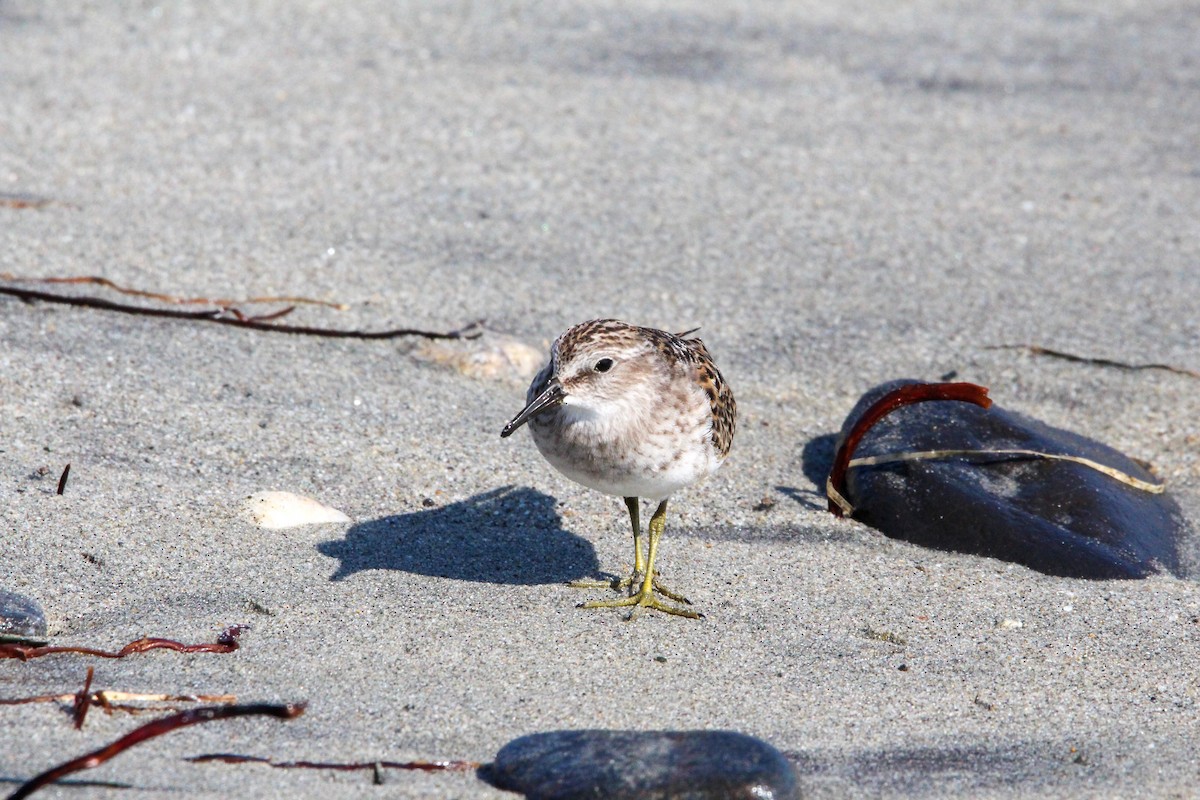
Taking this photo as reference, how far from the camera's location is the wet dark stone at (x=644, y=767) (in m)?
3.00

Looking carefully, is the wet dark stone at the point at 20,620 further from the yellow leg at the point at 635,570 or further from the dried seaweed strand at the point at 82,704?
the yellow leg at the point at 635,570

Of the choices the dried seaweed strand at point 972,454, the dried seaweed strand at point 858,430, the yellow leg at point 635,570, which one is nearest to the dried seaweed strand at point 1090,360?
the dried seaweed strand at point 972,454

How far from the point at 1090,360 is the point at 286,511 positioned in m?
3.49

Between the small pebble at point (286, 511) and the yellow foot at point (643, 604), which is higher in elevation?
the yellow foot at point (643, 604)

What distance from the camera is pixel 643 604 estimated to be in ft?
14.2

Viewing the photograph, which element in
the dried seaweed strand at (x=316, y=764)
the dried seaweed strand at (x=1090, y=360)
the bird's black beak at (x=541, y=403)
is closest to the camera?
the dried seaweed strand at (x=316, y=764)

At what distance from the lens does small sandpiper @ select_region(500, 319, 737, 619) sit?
4.09 meters

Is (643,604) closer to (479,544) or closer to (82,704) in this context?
(479,544)

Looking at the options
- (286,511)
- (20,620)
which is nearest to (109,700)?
(20,620)

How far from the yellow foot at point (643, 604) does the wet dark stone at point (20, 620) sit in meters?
1.57

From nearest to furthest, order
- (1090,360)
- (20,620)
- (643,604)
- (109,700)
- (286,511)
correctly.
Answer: (109,700), (20,620), (643,604), (286,511), (1090,360)

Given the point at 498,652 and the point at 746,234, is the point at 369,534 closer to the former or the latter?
the point at 498,652

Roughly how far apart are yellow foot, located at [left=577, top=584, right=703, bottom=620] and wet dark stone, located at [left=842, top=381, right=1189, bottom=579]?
973 millimetres

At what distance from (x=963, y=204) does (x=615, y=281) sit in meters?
2.08
